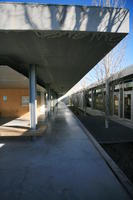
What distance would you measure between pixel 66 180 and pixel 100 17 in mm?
3190

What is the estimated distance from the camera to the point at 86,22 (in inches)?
95.3

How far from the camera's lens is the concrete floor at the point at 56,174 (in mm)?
2131

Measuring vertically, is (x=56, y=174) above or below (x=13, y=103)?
below

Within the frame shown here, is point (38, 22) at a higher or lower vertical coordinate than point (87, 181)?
higher

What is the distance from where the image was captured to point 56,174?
267 centimetres

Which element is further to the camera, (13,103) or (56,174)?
(13,103)

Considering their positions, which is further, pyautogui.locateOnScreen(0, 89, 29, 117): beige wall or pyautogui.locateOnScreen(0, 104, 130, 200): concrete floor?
pyautogui.locateOnScreen(0, 89, 29, 117): beige wall

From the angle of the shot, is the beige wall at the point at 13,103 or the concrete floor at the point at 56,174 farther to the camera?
the beige wall at the point at 13,103

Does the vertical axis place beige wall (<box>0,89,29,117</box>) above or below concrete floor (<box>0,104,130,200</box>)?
above

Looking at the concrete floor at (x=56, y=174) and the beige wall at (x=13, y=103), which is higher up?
the beige wall at (x=13, y=103)

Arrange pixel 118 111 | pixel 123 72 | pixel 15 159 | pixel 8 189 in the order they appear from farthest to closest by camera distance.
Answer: pixel 118 111 → pixel 123 72 → pixel 15 159 → pixel 8 189

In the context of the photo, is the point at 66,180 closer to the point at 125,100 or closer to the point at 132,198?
the point at 132,198

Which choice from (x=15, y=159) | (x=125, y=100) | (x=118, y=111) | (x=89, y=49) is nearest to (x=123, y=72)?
(x=125, y=100)

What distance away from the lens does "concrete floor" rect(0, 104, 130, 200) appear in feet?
6.99
